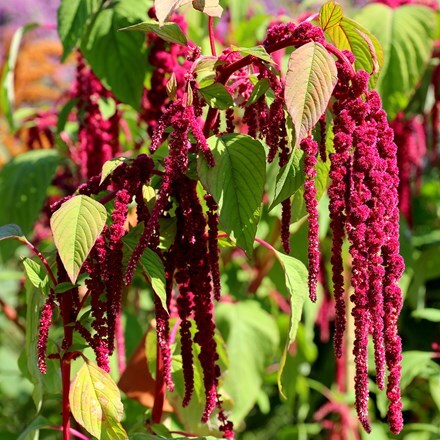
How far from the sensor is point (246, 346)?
63.3 inches

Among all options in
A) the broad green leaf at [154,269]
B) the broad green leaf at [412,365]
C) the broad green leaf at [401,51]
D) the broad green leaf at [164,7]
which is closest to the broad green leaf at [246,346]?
the broad green leaf at [412,365]

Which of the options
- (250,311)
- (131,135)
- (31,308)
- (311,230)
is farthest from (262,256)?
(311,230)

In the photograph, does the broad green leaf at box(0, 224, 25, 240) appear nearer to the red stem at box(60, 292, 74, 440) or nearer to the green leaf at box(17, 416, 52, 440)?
the red stem at box(60, 292, 74, 440)

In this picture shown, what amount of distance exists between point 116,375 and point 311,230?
1.00 m

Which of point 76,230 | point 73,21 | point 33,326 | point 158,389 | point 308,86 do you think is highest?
point 73,21

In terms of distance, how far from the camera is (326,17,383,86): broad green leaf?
826 millimetres

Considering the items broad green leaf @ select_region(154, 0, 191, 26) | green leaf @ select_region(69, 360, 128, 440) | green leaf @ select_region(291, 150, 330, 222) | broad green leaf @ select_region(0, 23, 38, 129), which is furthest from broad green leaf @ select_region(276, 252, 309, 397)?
broad green leaf @ select_region(0, 23, 38, 129)

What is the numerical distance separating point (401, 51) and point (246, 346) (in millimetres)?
612

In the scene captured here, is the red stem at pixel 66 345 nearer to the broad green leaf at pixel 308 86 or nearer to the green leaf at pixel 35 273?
the green leaf at pixel 35 273

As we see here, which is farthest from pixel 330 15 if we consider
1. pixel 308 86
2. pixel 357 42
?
pixel 308 86

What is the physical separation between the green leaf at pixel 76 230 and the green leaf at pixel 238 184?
0.34 feet

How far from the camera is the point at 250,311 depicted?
1.66 m

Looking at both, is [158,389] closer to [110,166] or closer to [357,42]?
[110,166]

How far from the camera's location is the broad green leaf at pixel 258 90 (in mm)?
813
